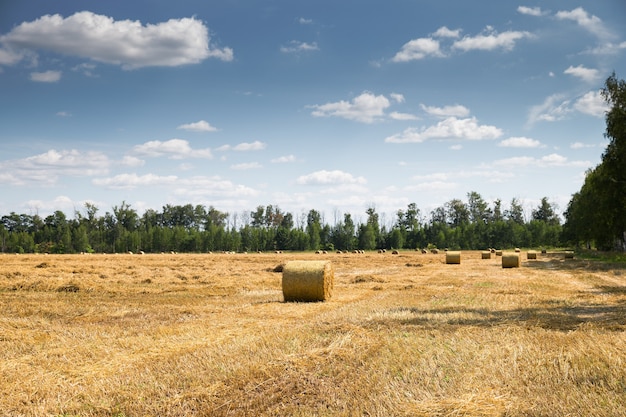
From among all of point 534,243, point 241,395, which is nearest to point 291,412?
point 241,395

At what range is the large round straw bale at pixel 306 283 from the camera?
1841 centimetres

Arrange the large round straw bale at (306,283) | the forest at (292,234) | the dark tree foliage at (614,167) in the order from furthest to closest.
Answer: the forest at (292,234) → the dark tree foliage at (614,167) → the large round straw bale at (306,283)

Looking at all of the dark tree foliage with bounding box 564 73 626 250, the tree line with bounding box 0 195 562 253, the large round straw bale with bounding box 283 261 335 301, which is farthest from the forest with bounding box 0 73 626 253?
the large round straw bale with bounding box 283 261 335 301

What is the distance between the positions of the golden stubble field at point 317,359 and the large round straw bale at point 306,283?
1.59m

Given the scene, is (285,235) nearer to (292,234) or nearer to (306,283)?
(292,234)

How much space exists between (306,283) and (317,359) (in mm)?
9654

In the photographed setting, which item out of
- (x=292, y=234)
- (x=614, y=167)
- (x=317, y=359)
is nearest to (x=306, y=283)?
(x=317, y=359)

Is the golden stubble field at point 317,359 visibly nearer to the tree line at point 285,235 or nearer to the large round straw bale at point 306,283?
the large round straw bale at point 306,283

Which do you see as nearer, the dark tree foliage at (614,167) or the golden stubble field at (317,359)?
the golden stubble field at (317,359)

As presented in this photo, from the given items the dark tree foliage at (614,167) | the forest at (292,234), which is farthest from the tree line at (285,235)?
the dark tree foliage at (614,167)

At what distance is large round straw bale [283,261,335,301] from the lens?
60.4 feet

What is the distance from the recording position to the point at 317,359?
8.79 meters

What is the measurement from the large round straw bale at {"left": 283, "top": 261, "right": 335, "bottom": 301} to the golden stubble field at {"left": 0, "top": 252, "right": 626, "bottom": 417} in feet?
5.20

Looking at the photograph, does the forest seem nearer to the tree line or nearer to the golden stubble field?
the tree line
